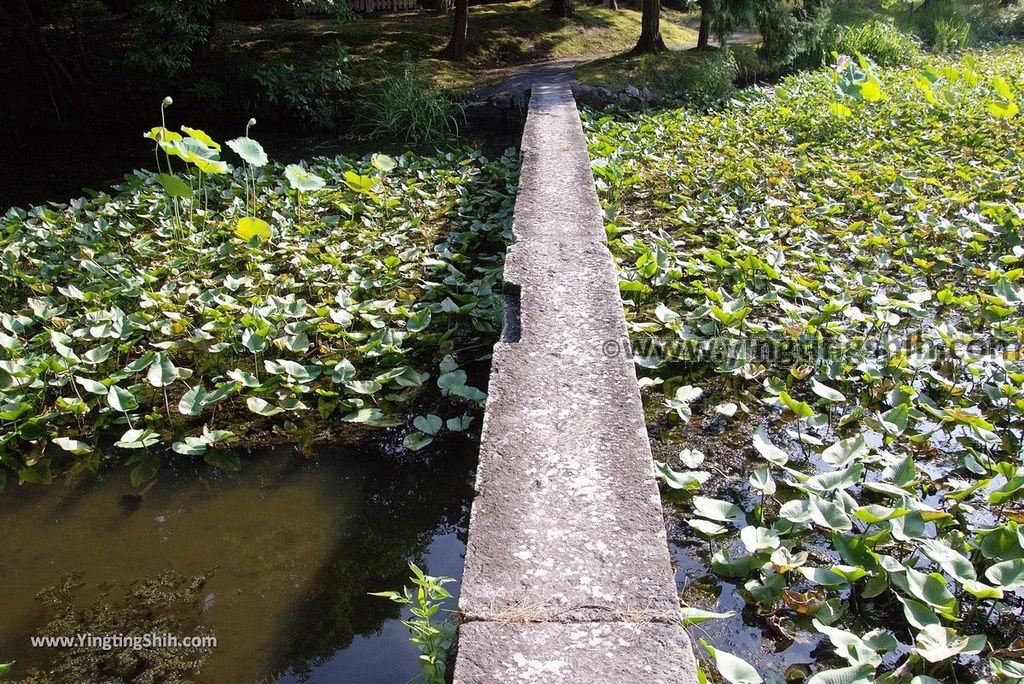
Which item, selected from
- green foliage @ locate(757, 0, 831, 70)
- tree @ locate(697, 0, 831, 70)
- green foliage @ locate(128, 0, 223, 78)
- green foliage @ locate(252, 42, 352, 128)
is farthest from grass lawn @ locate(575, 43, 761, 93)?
green foliage @ locate(128, 0, 223, 78)

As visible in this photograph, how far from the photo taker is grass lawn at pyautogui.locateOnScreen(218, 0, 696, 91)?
949 centimetres

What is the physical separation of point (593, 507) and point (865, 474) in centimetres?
98

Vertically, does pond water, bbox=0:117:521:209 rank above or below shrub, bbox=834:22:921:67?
below

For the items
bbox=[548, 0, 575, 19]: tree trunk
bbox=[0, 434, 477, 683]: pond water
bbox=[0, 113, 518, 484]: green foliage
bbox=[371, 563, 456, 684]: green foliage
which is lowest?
bbox=[0, 434, 477, 683]: pond water

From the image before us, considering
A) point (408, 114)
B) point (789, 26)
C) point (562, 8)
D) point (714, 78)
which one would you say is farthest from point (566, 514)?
point (562, 8)

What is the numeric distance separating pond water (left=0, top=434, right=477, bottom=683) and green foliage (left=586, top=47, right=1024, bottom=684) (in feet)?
2.61

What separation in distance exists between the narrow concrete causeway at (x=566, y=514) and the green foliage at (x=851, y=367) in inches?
7.8

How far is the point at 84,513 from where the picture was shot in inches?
94.2

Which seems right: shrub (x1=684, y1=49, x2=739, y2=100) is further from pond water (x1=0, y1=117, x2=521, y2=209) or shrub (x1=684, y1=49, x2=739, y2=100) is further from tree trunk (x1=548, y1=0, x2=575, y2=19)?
tree trunk (x1=548, y1=0, x2=575, y2=19)

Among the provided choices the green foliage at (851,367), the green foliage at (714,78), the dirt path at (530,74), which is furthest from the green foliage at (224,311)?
the green foliage at (714,78)

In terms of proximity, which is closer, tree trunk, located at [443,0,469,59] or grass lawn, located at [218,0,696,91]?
grass lawn, located at [218,0,696,91]

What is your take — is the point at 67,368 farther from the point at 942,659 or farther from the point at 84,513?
the point at 942,659

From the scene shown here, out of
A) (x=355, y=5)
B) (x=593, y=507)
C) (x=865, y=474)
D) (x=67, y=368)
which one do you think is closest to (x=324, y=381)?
(x=67, y=368)

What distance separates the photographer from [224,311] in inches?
134
